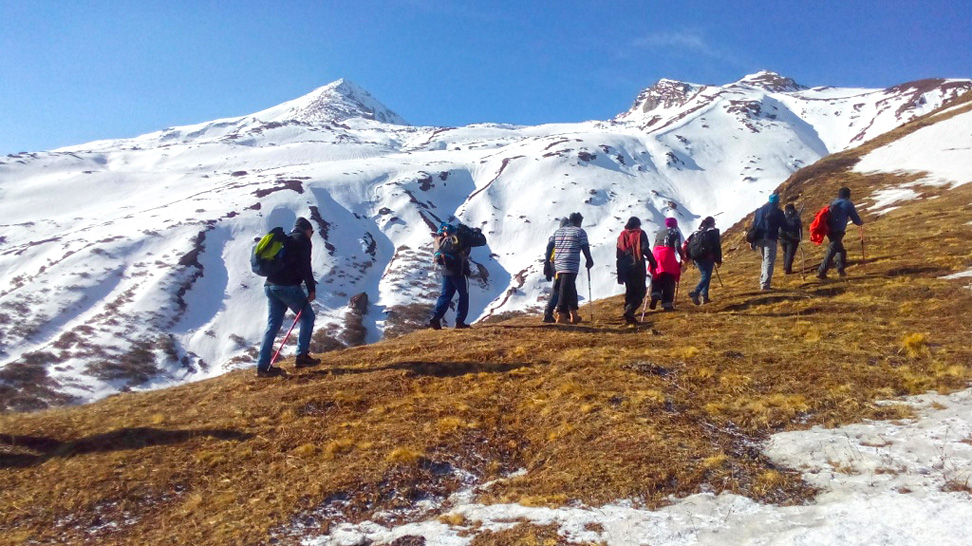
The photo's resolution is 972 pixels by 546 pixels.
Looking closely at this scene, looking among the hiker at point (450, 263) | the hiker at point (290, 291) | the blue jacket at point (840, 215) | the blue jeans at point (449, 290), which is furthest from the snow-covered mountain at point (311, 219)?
the blue jacket at point (840, 215)

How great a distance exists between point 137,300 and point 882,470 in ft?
353

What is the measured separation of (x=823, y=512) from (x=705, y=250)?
1187 cm

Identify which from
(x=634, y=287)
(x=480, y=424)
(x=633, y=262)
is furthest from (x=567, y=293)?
(x=480, y=424)

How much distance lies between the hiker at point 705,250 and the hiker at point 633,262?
245 centimetres

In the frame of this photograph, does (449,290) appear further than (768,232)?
No

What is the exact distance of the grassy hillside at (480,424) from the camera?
21.4 feet

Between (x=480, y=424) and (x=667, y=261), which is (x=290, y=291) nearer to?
(x=480, y=424)

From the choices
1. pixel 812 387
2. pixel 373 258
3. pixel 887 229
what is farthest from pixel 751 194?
pixel 812 387

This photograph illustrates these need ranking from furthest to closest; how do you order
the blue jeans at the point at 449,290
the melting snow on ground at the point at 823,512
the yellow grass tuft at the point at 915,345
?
the blue jeans at the point at 449,290, the yellow grass tuft at the point at 915,345, the melting snow on ground at the point at 823,512

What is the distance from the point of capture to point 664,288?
53.5ft

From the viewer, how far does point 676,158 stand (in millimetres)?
162875

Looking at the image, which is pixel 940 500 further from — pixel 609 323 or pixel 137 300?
pixel 137 300

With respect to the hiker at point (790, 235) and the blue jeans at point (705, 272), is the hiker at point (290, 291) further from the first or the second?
the hiker at point (790, 235)

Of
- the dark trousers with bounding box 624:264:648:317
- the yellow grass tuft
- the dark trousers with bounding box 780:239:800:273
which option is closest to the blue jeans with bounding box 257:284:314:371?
the dark trousers with bounding box 624:264:648:317
